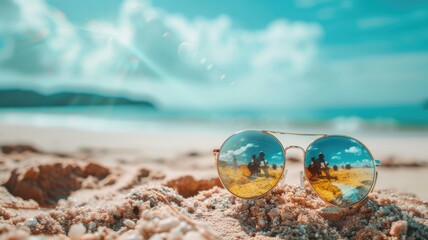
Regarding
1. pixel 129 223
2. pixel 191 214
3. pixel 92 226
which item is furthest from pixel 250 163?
pixel 92 226

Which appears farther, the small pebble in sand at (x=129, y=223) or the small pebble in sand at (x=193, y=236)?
the small pebble in sand at (x=129, y=223)

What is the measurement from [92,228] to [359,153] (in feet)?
6.42

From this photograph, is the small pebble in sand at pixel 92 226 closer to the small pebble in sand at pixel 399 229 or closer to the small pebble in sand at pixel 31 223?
the small pebble in sand at pixel 31 223

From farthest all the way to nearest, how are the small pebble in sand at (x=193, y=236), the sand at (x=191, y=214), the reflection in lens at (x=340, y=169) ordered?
the reflection in lens at (x=340, y=169) → the sand at (x=191, y=214) → the small pebble in sand at (x=193, y=236)

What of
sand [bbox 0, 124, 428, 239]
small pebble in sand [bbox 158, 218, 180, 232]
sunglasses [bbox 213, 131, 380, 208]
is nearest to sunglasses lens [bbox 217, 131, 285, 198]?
sunglasses [bbox 213, 131, 380, 208]

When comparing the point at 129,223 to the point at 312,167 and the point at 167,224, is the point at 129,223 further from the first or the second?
the point at 312,167

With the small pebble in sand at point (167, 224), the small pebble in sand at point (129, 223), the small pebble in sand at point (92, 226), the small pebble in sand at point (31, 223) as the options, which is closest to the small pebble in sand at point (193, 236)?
the small pebble in sand at point (167, 224)

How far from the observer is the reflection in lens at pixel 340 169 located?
2.56 meters

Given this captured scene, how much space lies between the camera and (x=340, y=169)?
8.56 feet

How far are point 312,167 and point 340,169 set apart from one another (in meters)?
0.20

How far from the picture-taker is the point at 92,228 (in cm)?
230

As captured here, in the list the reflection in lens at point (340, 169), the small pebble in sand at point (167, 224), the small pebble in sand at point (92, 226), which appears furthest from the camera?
the reflection in lens at point (340, 169)

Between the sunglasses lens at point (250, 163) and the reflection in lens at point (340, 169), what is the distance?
0.86 feet

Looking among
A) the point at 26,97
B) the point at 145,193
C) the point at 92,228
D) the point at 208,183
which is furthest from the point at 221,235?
the point at 26,97
